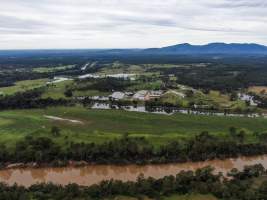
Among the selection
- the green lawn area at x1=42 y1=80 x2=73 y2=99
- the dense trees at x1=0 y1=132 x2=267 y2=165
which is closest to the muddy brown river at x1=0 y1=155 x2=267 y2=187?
the dense trees at x1=0 y1=132 x2=267 y2=165

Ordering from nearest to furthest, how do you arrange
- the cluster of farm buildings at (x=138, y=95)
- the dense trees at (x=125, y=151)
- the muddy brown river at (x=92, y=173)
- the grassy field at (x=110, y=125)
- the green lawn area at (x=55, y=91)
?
the muddy brown river at (x=92, y=173) → the dense trees at (x=125, y=151) → the grassy field at (x=110, y=125) → the cluster of farm buildings at (x=138, y=95) → the green lawn area at (x=55, y=91)

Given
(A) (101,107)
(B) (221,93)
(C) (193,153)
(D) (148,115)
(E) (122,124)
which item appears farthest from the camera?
(B) (221,93)

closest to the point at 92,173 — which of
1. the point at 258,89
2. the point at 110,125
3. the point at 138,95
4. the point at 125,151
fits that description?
the point at 125,151

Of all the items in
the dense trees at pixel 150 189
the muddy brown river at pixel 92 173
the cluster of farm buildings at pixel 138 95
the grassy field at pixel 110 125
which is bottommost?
the muddy brown river at pixel 92 173

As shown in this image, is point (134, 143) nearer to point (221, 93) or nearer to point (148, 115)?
point (148, 115)

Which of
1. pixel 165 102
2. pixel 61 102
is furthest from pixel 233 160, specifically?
pixel 61 102

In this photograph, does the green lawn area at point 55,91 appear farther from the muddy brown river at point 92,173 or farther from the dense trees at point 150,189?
the dense trees at point 150,189

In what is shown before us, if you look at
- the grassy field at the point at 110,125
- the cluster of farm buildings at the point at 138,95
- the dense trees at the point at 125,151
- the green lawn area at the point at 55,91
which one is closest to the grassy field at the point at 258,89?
the cluster of farm buildings at the point at 138,95

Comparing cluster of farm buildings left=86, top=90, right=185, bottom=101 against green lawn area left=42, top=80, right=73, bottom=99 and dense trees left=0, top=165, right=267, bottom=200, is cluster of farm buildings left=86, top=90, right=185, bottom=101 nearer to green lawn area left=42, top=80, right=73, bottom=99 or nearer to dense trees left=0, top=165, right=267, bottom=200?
green lawn area left=42, top=80, right=73, bottom=99
